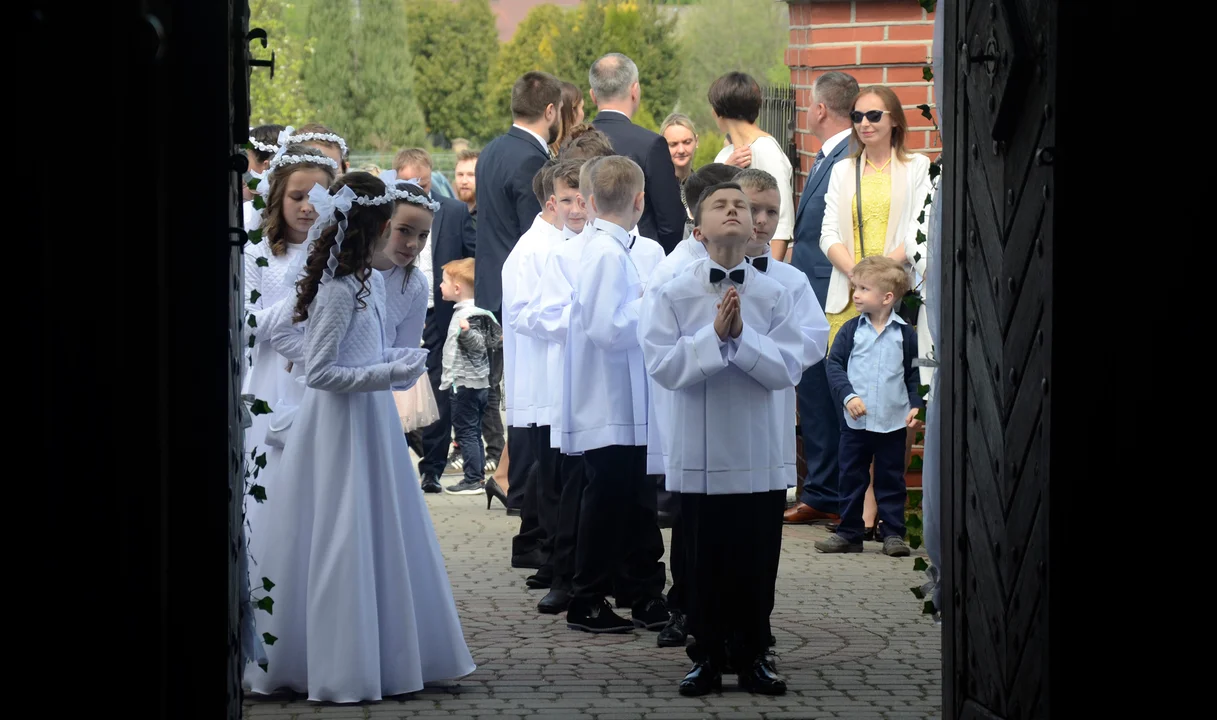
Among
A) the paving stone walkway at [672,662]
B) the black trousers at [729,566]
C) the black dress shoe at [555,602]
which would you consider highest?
the black trousers at [729,566]

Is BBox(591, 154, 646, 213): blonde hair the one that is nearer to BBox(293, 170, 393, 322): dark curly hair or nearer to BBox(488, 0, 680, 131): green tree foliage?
BBox(293, 170, 393, 322): dark curly hair

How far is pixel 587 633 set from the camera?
727 cm

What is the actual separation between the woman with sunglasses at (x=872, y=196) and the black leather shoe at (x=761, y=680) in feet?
10.7

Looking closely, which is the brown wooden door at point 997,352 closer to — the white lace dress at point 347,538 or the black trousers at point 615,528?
the white lace dress at point 347,538

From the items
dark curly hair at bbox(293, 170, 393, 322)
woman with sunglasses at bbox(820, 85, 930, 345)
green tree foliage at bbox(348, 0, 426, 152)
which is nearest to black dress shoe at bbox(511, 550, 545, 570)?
woman with sunglasses at bbox(820, 85, 930, 345)

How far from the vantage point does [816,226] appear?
9.84 meters

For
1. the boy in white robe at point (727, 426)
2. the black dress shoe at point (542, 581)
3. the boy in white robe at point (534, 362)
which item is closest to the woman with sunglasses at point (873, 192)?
the boy in white robe at point (534, 362)

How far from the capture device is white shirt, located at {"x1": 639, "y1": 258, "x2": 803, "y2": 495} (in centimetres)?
605

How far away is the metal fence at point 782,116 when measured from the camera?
11086 mm

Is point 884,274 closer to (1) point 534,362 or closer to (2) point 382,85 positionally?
(1) point 534,362

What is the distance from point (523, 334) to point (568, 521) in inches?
41.5
